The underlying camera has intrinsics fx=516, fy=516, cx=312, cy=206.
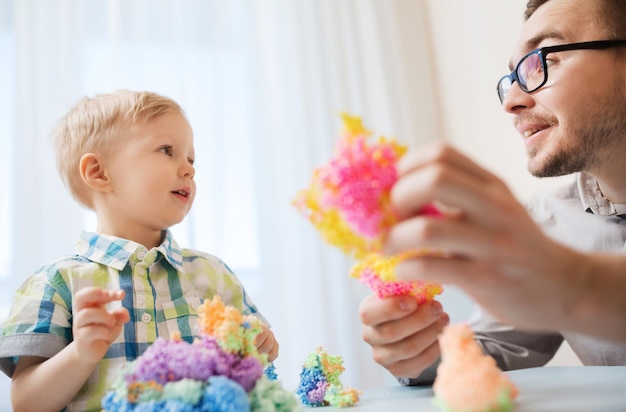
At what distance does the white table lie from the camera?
599mm

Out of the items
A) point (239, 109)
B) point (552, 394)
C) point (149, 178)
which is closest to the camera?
point (552, 394)

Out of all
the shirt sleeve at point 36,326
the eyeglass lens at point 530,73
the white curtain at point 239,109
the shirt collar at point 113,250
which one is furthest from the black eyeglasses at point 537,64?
the white curtain at point 239,109

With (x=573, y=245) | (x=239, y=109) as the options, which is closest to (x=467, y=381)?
(x=573, y=245)

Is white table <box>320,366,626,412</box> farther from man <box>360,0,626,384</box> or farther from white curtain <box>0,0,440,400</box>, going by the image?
white curtain <box>0,0,440,400</box>

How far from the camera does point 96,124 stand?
112 cm

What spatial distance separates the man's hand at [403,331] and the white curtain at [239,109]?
1275 millimetres

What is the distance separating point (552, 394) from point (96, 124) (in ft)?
3.26

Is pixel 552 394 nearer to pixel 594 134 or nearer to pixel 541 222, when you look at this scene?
pixel 594 134

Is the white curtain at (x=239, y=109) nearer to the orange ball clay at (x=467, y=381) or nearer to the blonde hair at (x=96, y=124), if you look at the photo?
the blonde hair at (x=96, y=124)

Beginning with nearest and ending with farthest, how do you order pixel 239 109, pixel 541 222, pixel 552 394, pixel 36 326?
pixel 552 394 → pixel 36 326 → pixel 541 222 → pixel 239 109

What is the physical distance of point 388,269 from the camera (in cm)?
62

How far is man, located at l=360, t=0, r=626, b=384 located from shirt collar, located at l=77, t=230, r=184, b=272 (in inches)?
17.3

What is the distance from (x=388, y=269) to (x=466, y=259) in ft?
0.53

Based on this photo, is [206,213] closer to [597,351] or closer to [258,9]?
[258,9]
